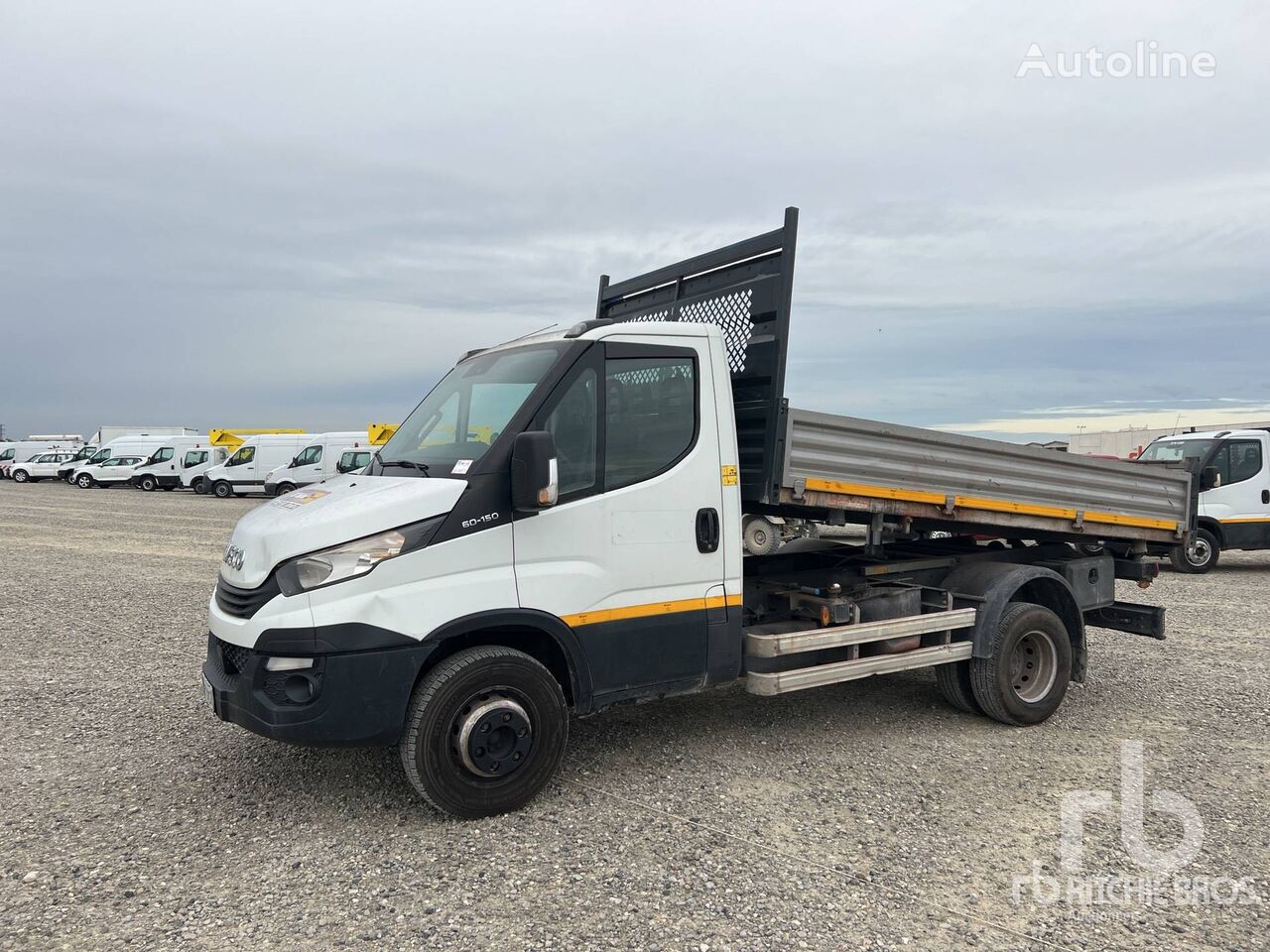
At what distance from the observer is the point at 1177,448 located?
14305 mm

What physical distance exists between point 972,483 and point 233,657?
426cm

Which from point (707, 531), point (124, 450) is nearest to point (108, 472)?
point (124, 450)

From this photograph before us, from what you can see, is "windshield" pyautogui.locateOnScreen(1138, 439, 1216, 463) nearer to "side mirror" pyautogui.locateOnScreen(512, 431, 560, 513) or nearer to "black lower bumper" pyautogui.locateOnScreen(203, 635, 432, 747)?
"side mirror" pyautogui.locateOnScreen(512, 431, 560, 513)

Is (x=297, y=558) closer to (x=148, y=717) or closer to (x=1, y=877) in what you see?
(x=1, y=877)

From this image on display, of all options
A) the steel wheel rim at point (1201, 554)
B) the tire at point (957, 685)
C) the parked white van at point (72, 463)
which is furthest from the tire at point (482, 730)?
the parked white van at point (72, 463)

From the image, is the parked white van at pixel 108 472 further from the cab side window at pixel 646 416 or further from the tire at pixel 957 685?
the tire at pixel 957 685

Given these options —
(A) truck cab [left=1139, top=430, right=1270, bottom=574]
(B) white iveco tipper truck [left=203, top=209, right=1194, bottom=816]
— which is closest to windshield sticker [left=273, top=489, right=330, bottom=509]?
(B) white iveco tipper truck [left=203, top=209, right=1194, bottom=816]

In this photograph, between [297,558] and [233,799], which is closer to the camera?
[297,558]

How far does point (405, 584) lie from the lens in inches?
157

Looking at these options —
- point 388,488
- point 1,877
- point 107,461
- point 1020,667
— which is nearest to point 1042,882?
point 1020,667

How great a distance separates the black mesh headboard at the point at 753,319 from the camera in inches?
194

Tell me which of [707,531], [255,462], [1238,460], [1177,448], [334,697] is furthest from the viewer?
[255,462]

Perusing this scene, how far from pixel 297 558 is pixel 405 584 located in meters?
→ 0.49

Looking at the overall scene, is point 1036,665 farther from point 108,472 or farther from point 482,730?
point 108,472
